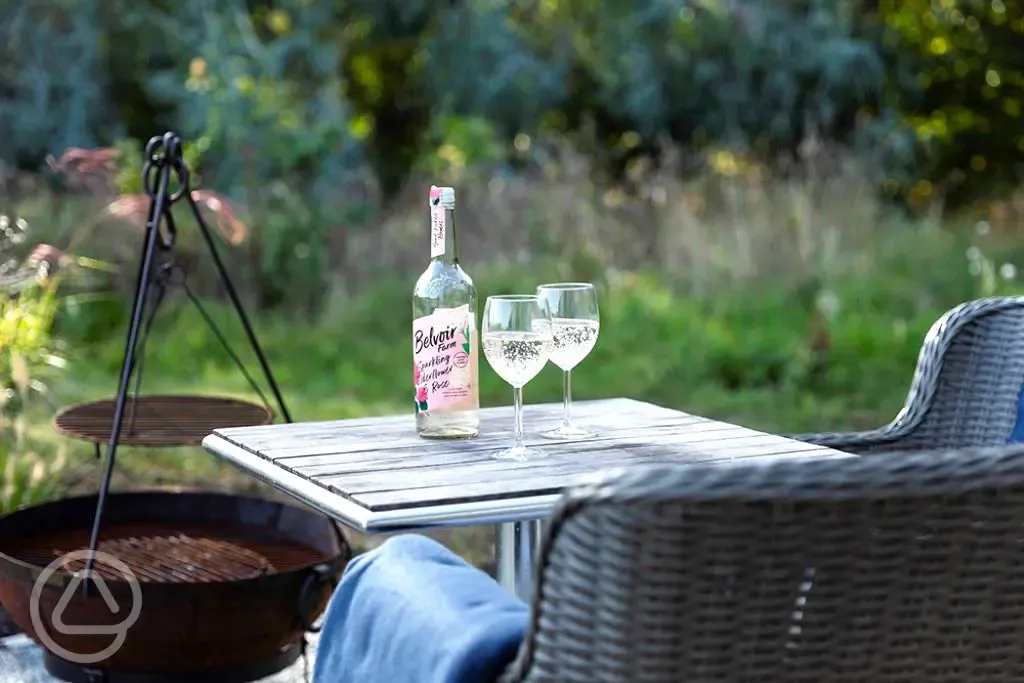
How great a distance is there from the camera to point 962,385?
2.49 m

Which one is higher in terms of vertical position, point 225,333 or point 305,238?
point 305,238

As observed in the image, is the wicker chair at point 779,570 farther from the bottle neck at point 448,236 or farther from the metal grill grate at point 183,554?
the metal grill grate at point 183,554

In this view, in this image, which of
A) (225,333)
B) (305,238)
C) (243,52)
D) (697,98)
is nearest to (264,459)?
(225,333)

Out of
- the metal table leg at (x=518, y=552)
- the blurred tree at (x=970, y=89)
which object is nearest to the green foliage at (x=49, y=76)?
the blurred tree at (x=970, y=89)

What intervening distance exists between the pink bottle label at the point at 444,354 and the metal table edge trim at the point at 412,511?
278 mm

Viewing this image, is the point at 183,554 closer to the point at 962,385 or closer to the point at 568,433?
the point at 568,433

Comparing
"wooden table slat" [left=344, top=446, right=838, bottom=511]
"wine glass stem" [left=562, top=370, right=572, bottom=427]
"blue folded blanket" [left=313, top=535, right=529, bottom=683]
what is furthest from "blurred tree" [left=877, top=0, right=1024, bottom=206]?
"blue folded blanket" [left=313, top=535, right=529, bottom=683]

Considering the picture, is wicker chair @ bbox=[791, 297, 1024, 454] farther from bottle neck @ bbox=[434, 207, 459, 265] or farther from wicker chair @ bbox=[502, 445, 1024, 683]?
wicker chair @ bbox=[502, 445, 1024, 683]

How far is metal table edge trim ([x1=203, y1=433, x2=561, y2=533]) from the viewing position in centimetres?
168

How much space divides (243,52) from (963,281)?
13.1ft

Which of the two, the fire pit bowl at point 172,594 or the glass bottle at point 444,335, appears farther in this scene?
the fire pit bowl at point 172,594

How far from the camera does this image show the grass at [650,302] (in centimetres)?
535

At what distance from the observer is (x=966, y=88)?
31.0 feet

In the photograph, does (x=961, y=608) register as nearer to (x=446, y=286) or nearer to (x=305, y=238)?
(x=446, y=286)
